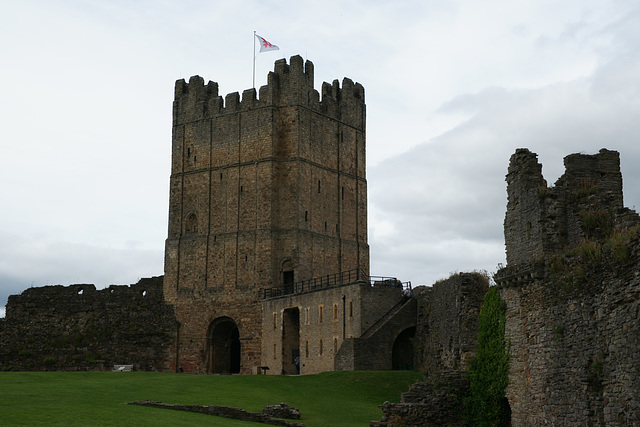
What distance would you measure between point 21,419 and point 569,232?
45.7ft

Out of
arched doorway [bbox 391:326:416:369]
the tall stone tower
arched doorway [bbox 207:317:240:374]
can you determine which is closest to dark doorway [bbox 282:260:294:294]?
the tall stone tower

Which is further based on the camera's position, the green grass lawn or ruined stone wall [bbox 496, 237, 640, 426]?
the green grass lawn

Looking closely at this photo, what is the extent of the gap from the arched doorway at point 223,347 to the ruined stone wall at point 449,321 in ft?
57.9

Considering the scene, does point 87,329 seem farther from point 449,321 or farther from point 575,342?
point 575,342

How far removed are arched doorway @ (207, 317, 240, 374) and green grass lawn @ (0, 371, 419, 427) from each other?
15702mm

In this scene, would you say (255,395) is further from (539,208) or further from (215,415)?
(539,208)

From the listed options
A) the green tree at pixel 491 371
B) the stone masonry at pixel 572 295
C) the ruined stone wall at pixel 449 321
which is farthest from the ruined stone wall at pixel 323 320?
the stone masonry at pixel 572 295

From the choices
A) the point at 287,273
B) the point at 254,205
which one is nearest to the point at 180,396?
the point at 287,273

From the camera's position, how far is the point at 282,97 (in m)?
52.2

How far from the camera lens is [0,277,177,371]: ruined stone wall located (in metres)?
51.4

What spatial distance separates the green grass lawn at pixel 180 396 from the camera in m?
20.7

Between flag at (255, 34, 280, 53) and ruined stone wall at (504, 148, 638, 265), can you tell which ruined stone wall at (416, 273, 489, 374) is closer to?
ruined stone wall at (504, 148, 638, 265)

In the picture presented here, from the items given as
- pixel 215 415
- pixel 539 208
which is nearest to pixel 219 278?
pixel 215 415

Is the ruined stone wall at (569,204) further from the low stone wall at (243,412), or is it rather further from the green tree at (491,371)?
the low stone wall at (243,412)
